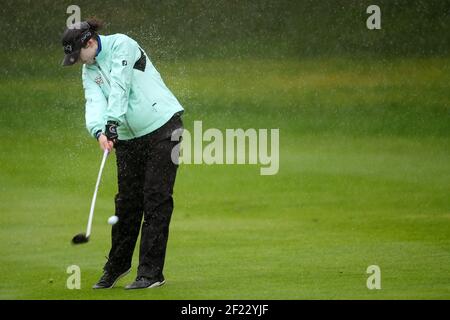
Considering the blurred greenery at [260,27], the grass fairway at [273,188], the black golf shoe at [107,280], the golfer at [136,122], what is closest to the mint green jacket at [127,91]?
the golfer at [136,122]

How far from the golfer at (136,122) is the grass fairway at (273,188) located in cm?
34

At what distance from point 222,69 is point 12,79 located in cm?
242

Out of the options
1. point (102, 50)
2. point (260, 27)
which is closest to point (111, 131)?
point (102, 50)

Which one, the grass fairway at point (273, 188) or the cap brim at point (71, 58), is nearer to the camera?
the cap brim at point (71, 58)

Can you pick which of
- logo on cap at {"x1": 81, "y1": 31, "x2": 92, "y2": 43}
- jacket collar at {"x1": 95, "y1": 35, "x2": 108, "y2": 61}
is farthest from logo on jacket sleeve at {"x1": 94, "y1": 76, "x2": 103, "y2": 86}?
logo on cap at {"x1": 81, "y1": 31, "x2": 92, "y2": 43}

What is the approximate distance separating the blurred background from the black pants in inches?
9.1

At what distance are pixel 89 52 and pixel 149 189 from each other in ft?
2.77

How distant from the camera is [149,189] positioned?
302 inches

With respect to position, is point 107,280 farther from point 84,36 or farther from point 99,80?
point 84,36

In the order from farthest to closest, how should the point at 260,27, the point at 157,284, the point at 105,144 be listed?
the point at 260,27, the point at 157,284, the point at 105,144

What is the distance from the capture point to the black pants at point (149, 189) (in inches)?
302

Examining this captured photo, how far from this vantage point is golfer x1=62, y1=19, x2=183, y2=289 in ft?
24.9

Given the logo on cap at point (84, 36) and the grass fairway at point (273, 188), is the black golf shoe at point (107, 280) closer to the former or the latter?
the grass fairway at point (273, 188)

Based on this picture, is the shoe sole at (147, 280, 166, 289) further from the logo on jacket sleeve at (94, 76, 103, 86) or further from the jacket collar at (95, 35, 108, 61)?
the jacket collar at (95, 35, 108, 61)
